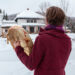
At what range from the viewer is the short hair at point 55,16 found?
139 cm

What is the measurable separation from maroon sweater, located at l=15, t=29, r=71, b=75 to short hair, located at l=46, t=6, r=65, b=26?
0.07 metres

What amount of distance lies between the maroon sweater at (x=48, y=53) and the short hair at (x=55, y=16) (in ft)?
0.22

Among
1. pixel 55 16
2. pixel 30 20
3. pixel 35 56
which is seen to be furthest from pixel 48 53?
pixel 30 20

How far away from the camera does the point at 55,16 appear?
1.39 m

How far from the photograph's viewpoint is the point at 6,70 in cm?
364

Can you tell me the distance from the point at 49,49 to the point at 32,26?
31.7 metres

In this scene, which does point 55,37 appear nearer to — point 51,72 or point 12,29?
point 51,72

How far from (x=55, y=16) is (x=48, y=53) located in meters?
0.28

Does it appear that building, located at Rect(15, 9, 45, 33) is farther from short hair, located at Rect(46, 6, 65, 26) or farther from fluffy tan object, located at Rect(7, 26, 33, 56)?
short hair, located at Rect(46, 6, 65, 26)

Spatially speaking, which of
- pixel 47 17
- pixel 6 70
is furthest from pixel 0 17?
pixel 47 17

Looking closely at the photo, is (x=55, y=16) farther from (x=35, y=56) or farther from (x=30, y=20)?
(x=30, y=20)

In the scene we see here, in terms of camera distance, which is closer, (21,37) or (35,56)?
(35,56)

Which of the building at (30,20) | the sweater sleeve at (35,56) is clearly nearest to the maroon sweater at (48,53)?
the sweater sleeve at (35,56)

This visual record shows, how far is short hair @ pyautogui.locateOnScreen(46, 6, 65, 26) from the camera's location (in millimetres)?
1391
